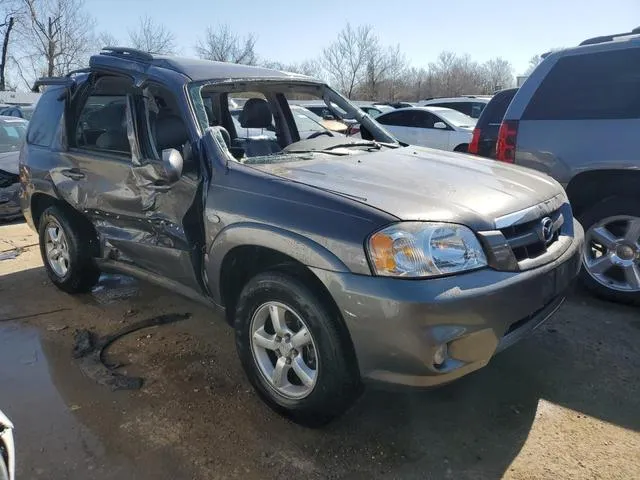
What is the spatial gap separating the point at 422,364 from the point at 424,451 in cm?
58

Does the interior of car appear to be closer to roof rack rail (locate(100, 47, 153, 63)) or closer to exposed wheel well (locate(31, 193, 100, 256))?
roof rack rail (locate(100, 47, 153, 63))

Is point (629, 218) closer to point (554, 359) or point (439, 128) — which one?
point (554, 359)

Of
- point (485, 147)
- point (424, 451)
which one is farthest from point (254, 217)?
point (485, 147)

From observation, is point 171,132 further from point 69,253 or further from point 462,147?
point 462,147

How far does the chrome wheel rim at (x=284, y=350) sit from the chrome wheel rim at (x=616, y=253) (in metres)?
2.76

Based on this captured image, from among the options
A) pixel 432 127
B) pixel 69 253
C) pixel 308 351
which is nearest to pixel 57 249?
pixel 69 253

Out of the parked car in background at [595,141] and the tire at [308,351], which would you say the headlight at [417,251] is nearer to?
the tire at [308,351]

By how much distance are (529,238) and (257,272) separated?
4.76 ft

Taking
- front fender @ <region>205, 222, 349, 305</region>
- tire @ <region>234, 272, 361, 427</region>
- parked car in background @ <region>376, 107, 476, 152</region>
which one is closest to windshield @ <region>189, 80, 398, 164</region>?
front fender @ <region>205, 222, 349, 305</region>

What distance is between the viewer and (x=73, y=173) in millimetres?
4227

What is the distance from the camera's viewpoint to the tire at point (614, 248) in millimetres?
4148

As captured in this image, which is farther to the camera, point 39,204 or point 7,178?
point 7,178

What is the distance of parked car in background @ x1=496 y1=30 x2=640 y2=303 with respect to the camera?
410 centimetres

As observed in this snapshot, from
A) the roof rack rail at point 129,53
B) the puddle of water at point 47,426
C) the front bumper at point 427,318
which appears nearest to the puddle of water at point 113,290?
the puddle of water at point 47,426
